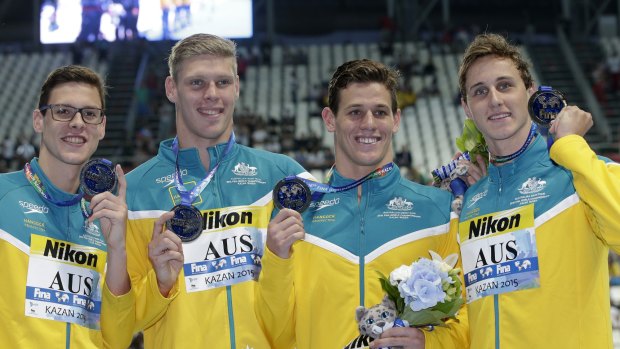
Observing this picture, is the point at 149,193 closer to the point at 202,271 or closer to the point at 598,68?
the point at 202,271

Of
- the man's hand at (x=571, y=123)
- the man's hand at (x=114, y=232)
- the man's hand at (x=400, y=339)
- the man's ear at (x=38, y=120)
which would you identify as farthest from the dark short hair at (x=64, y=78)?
the man's hand at (x=571, y=123)

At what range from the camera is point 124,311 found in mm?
4043

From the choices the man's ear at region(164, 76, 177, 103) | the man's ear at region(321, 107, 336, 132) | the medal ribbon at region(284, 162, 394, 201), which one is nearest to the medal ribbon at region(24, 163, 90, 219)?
the man's ear at region(164, 76, 177, 103)

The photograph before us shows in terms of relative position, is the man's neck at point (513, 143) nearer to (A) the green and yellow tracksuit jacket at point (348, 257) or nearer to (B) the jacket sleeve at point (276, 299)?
(A) the green and yellow tracksuit jacket at point (348, 257)

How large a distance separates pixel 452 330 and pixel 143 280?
1381mm

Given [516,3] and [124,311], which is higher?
[516,3]

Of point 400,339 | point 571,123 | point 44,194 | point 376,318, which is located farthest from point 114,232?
point 571,123

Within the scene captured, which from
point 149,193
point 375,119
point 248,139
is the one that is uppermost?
point 248,139

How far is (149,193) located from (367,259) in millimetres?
1052

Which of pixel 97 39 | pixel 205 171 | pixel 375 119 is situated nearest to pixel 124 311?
pixel 205 171

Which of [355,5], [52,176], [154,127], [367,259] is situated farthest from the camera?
[355,5]

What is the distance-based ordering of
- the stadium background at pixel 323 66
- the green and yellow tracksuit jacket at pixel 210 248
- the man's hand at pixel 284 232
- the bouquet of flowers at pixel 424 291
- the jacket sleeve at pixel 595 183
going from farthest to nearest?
the stadium background at pixel 323 66 < the green and yellow tracksuit jacket at pixel 210 248 < the man's hand at pixel 284 232 < the bouquet of flowers at pixel 424 291 < the jacket sleeve at pixel 595 183

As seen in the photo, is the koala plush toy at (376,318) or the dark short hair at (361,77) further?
the dark short hair at (361,77)

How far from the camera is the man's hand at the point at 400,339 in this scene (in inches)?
146
